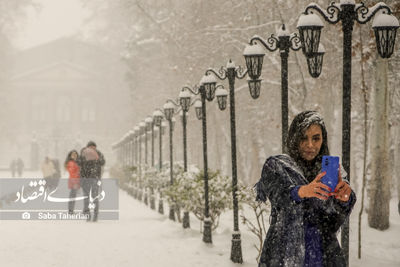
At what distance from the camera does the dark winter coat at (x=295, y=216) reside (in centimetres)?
398

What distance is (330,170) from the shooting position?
3752 mm

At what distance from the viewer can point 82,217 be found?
15.4 m

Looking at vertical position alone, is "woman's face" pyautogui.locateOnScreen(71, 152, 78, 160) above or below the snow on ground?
above

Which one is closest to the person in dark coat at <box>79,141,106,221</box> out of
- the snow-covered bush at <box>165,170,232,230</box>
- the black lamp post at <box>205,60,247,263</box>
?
the snow-covered bush at <box>165,170,232,230</box>

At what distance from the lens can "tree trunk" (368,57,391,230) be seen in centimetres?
1373

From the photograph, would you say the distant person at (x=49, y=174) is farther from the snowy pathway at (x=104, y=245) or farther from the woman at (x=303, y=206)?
the woman at (x=303, y=206)

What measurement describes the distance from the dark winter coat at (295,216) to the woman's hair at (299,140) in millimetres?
54

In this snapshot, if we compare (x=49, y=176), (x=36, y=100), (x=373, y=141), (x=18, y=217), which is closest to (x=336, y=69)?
(x=373, y=141)

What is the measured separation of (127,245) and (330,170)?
25.6ft

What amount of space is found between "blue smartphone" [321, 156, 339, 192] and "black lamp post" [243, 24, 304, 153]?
332 centimetres

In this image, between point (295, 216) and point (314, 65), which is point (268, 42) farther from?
point (295, 216)

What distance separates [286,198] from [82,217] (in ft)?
39.1

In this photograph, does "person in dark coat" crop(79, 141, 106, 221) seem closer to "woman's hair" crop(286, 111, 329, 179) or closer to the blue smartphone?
"woman's hair" crop(286, 111, 329, 179)

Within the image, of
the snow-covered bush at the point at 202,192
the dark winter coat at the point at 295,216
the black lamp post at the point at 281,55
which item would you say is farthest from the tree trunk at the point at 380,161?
the dark winter coat at the point at 295,216
